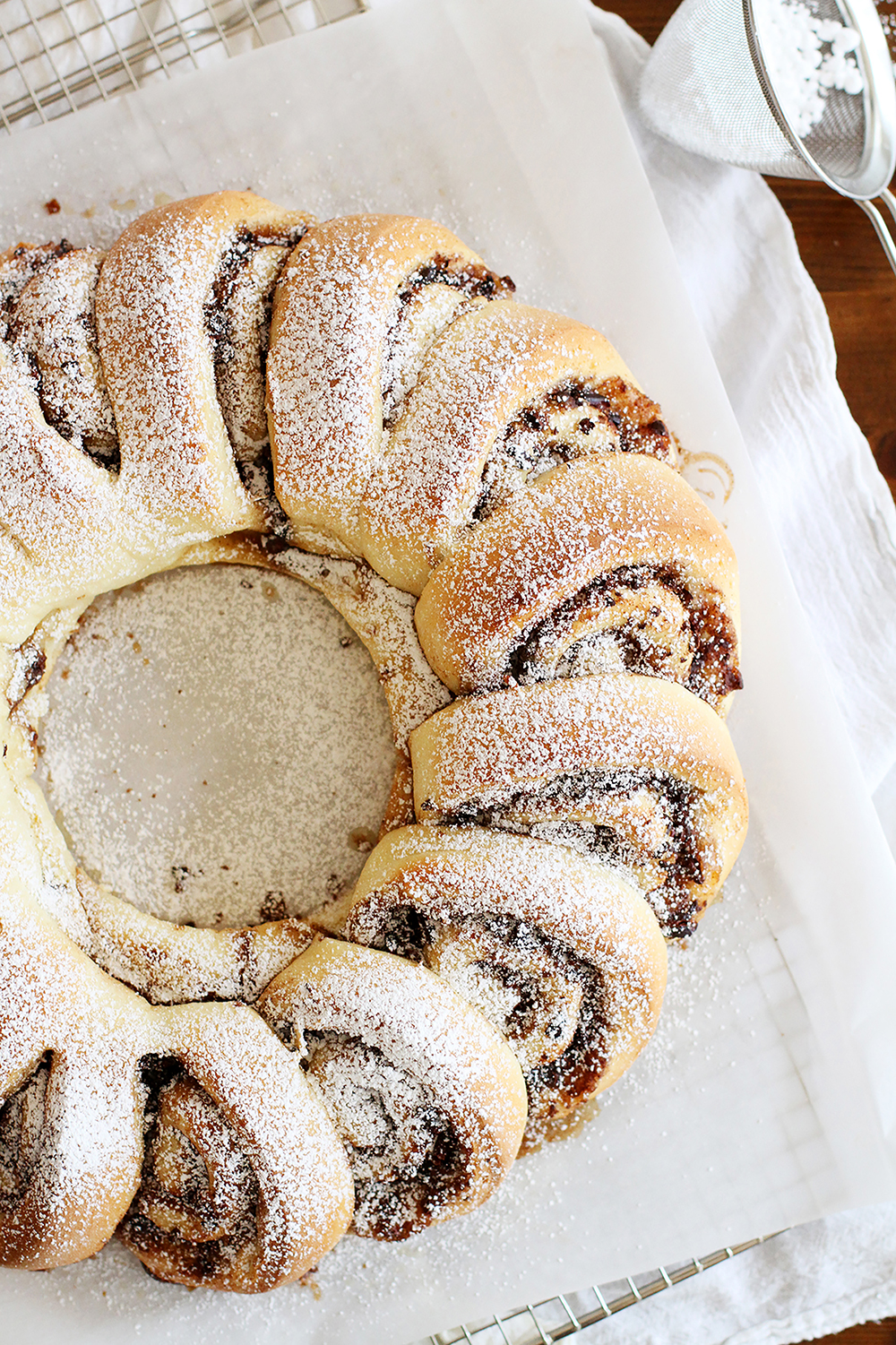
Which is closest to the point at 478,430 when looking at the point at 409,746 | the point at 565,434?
the point at 565,434

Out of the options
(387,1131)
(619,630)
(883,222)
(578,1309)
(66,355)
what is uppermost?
(66,355)

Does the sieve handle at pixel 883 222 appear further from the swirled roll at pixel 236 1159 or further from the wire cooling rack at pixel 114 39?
the swirled roll at pixel 236 1159

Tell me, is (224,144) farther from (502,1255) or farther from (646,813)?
(502,1255)

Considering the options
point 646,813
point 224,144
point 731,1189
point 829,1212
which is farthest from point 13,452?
point 829,1212

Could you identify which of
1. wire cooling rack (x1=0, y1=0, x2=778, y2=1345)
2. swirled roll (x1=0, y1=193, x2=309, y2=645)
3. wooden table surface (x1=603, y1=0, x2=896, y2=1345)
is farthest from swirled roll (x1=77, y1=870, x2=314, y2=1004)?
wooden table surface (x1=603, y1=0, x2=896, y2=1345)

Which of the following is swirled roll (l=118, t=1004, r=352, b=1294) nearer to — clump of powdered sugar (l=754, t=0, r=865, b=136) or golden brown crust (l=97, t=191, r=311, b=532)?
golden brown crust (l=97, t=191, r=311, b=532)

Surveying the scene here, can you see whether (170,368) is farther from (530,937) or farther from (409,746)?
(530,937)
